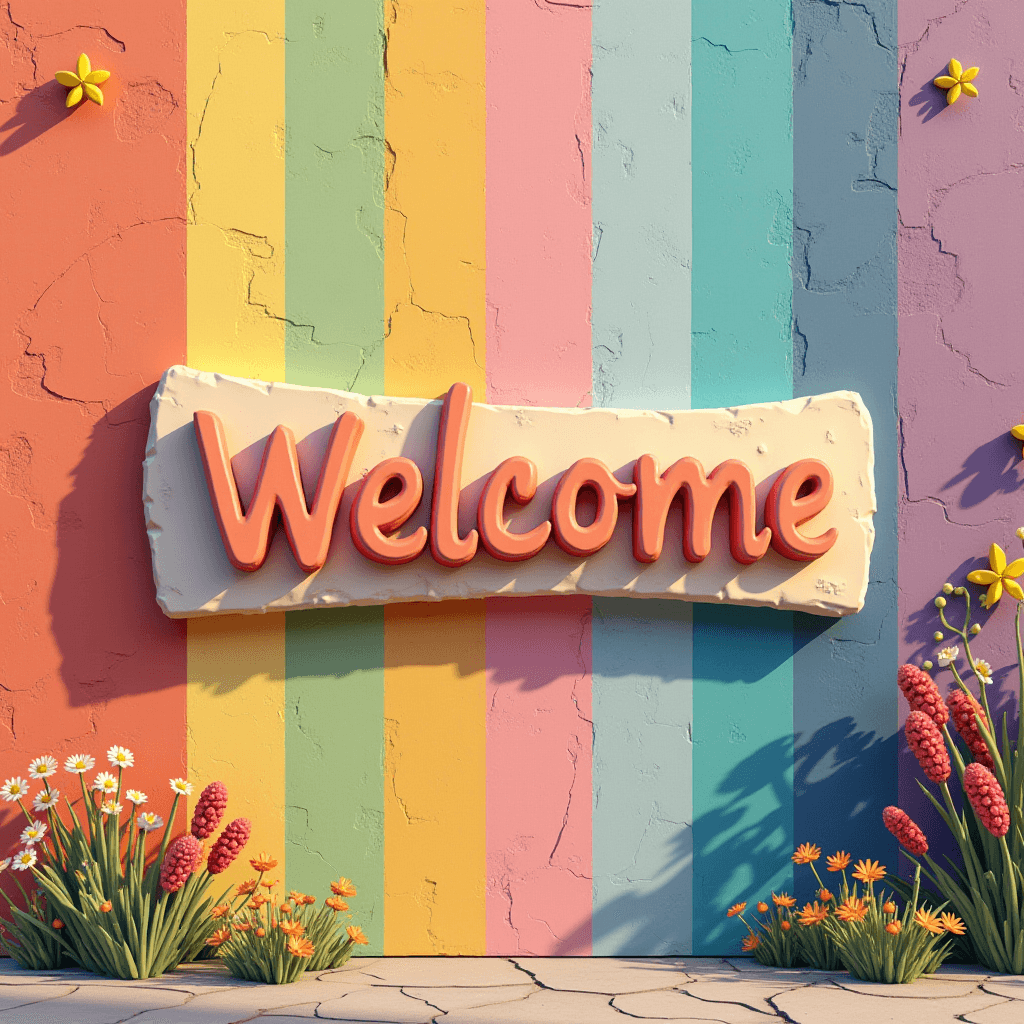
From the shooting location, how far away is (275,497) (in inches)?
120

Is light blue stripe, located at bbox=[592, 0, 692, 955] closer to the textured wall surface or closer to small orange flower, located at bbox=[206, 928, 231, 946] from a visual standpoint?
the textured wall surface

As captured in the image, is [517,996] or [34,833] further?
[34,833]

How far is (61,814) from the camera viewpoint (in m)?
3.15

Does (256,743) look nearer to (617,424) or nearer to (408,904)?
(408,904)

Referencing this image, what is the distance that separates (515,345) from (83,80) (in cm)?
170

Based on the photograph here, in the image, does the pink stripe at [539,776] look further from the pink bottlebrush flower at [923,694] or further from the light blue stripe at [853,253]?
the pink bottlebrush flower at [923,694]

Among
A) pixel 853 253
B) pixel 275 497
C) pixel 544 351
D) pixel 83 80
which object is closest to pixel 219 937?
pixel 275 497

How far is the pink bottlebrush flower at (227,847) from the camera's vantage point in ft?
9.42

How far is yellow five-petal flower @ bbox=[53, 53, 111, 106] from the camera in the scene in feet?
10.7

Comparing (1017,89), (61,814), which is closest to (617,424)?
(1017,89)

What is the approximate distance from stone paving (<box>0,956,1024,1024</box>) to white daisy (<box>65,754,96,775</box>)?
58cm

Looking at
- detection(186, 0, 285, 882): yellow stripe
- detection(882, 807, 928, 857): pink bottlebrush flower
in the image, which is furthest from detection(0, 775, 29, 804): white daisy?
detection(882, 807, 928, 857): pink bottlebrush flower

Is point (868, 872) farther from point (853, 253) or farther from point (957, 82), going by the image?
point (957, 82)

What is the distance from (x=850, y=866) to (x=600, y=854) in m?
0.83
